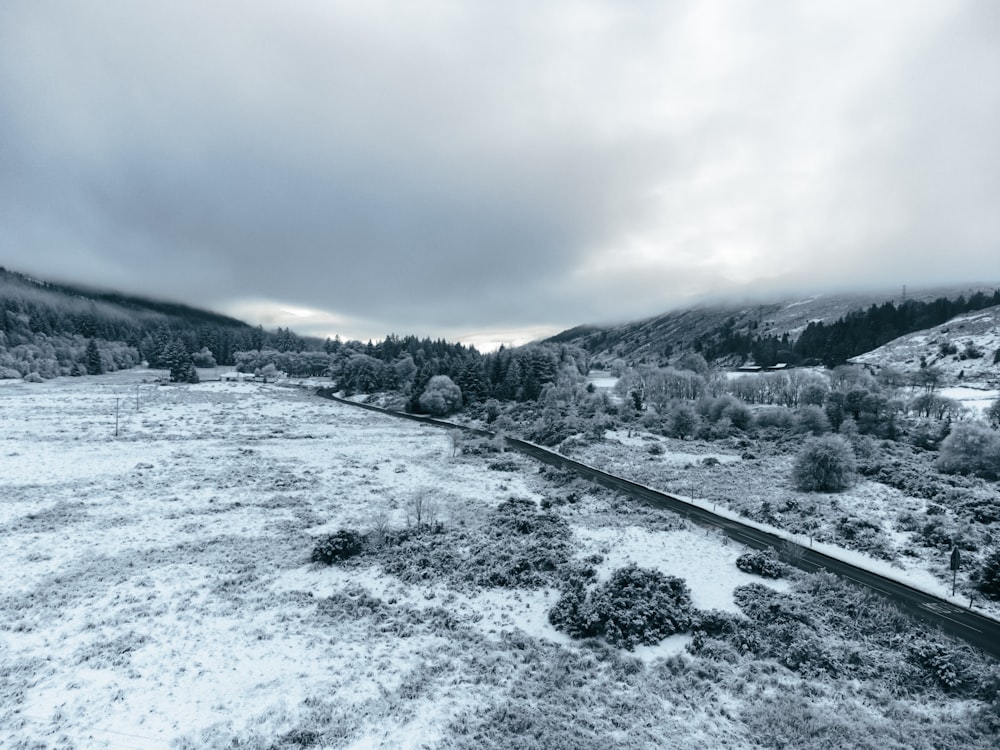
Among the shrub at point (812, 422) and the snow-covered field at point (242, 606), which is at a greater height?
the shrub at point (812, 422)

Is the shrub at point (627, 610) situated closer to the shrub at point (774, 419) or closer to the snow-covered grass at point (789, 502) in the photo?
the snow-covered grass at point (789, 502)

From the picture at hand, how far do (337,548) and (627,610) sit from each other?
17.8 m

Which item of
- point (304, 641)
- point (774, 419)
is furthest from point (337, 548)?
point (774, 419)

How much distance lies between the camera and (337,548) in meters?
27.2

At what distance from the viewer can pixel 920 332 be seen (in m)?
154

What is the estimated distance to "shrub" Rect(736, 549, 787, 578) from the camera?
85.9ft

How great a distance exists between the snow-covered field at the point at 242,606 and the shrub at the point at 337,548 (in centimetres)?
88

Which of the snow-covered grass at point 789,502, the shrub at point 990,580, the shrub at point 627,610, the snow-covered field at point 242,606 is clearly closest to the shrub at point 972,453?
the snow-covered grass at point 789,502

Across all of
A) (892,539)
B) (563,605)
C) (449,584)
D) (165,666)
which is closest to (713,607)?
(563,605)

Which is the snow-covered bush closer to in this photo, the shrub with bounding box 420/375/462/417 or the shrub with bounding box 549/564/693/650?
the shrub with bounding box 549/564/693/650

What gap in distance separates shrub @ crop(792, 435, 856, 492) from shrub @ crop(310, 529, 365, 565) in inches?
1752

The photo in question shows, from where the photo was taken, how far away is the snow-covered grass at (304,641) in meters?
14.3

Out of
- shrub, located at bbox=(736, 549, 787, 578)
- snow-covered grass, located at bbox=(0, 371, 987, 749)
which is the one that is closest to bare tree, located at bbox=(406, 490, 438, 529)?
snow-covered grass, located at bbox=(0, 371, 987, 749)

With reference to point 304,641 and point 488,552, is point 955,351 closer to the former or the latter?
point 488,552
